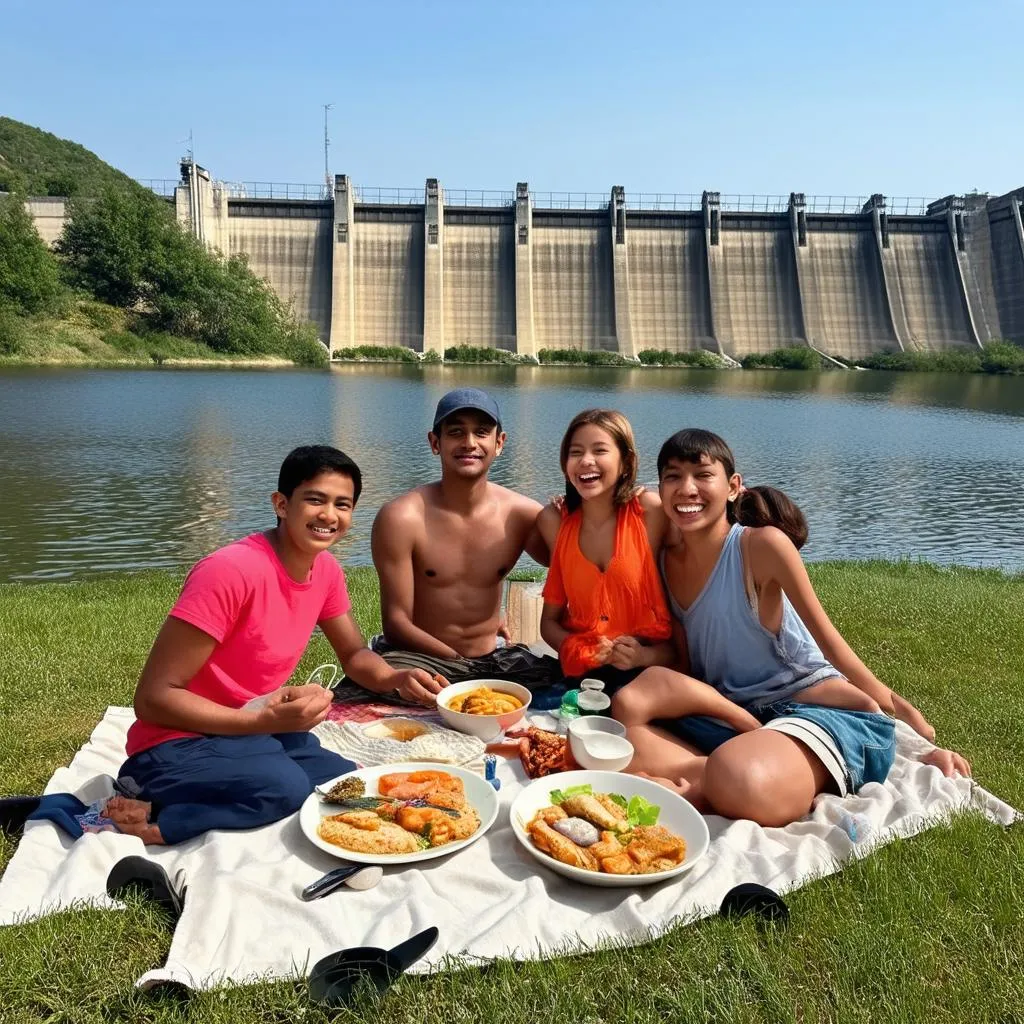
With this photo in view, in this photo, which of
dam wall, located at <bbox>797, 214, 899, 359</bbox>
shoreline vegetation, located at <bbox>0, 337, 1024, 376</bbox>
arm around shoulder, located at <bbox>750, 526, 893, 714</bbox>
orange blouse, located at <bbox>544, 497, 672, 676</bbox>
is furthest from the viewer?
dam wall, located at <bbox>797, 214, 899, 359</bbox>

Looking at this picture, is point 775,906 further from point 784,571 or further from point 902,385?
point 902,385

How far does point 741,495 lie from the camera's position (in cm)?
378

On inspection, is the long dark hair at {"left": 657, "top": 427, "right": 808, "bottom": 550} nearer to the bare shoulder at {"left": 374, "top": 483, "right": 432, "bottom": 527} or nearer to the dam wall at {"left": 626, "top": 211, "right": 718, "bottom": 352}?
the bare shoulder at {"left": 374, "top": 483, "right": 432, "bottom": 527}

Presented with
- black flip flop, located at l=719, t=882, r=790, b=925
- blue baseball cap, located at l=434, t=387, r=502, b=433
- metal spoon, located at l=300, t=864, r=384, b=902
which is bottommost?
black flip flop, located at l=719, t=882, r=790, b=925

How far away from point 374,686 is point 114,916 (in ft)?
4.67

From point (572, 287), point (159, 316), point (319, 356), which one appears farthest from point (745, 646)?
point (572, 287)

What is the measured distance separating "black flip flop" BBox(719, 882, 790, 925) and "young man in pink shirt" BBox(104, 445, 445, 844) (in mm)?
1541

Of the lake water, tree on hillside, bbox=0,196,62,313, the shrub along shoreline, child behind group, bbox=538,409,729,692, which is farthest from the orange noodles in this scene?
the shrub along shoreline

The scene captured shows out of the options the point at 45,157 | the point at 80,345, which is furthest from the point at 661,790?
the point at 45,157

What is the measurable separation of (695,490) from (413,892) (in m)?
2.04

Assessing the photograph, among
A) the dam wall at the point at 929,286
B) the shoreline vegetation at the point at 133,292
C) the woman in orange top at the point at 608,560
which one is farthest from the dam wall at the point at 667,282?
the woman in orange top at the point at 608,560

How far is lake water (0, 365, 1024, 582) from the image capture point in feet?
38.7

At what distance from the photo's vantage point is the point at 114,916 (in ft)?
8.04

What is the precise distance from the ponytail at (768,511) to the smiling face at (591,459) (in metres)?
0.65
